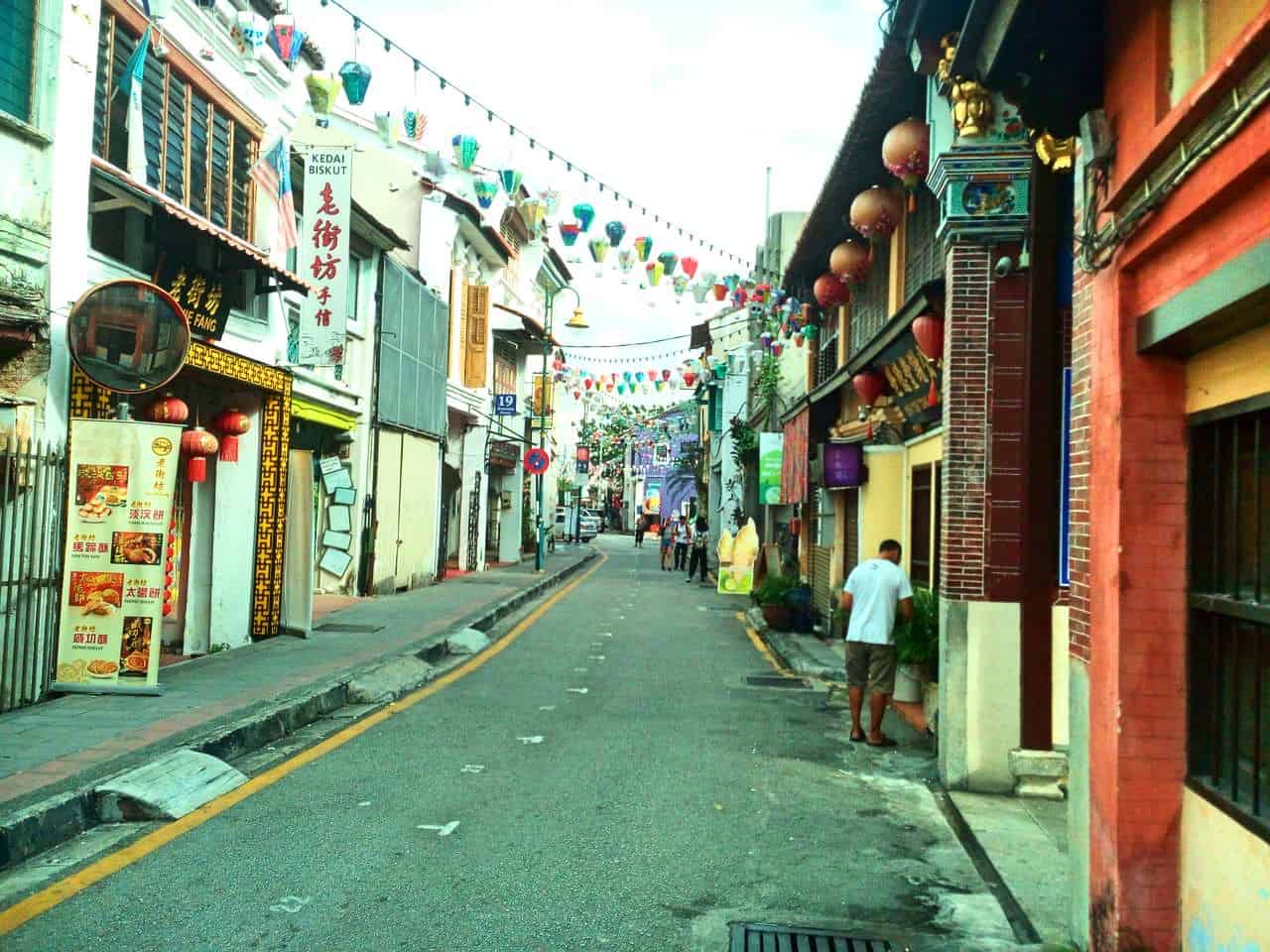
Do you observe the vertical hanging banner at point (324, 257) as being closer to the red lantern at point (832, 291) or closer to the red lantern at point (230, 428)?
the red lantern at point (230, 428)

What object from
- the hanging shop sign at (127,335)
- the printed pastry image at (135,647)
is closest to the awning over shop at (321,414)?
the hanging shop sign at (127,335)

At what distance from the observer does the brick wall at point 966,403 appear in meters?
8.94

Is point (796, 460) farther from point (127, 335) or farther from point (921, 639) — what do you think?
point (127, 335)

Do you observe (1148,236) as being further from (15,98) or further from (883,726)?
(15,98)

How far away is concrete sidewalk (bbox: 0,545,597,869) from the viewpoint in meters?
7.38

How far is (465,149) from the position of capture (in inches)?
480

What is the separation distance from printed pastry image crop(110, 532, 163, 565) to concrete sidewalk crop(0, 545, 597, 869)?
1157mm

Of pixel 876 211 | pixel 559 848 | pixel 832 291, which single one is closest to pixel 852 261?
pixel 832 291

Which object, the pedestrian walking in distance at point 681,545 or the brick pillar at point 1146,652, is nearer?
the brick pillar at point 1146,652

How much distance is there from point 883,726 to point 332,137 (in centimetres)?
1276

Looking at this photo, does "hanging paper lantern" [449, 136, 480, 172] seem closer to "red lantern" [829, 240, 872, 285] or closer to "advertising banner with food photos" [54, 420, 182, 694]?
"advertising banner with food photos" [54, 420, 182, 694]

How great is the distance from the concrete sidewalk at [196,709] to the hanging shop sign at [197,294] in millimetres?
3570

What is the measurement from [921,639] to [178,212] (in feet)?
25.8

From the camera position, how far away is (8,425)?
952cm
